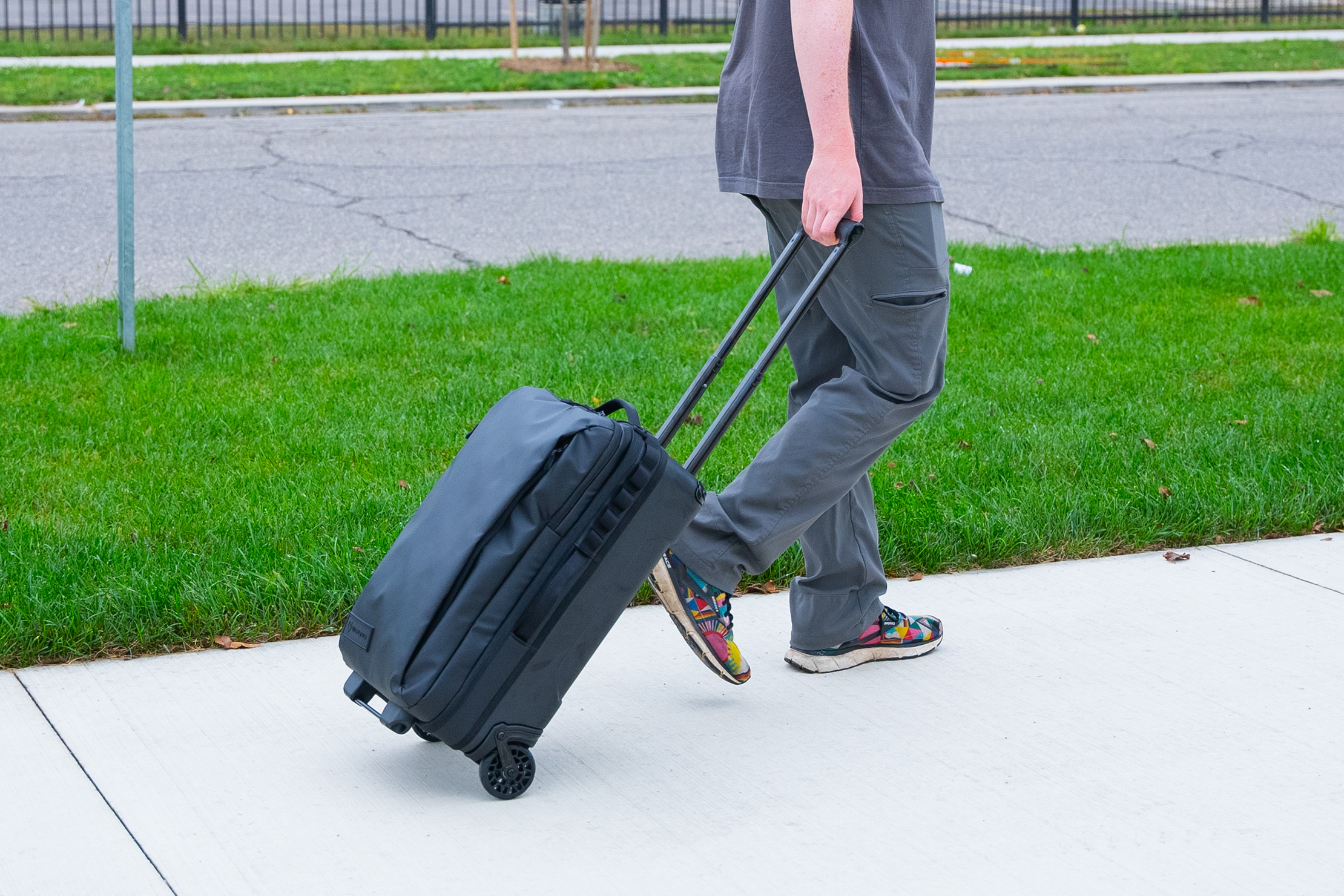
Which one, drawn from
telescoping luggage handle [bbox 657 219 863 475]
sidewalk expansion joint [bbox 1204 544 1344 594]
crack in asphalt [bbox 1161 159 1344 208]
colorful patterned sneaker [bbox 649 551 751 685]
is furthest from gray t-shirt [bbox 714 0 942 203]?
crack in asphalt [bbox 1161 159 1344 208]

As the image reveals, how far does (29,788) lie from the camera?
2.53 metres

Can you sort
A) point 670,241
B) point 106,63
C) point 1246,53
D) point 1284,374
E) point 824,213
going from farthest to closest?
point 1246,53 < point 106,63 < point 670,241 < point 1284,374 < point 824,213

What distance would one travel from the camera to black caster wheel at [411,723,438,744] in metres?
2.54

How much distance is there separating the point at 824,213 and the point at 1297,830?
4.55 feet

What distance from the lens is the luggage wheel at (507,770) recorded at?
2.52 m

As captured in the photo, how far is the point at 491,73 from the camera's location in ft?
52.3

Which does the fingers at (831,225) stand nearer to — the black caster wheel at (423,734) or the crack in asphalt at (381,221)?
the black caster wheel at (423,734)

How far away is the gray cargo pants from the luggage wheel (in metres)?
0.55

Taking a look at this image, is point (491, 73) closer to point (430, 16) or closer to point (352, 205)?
point (430, 16)

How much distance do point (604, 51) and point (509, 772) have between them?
17463mm

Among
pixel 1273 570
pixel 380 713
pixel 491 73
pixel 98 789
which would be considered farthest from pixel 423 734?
pixel 491 73

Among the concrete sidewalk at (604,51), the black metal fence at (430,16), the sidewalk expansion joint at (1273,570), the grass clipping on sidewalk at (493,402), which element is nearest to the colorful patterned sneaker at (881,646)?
the grass clipping on sidewalk at (493,402)

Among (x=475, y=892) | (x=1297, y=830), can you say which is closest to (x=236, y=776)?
(x=475, y=892)

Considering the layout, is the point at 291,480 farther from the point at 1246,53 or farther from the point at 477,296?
the point at 1246,53
